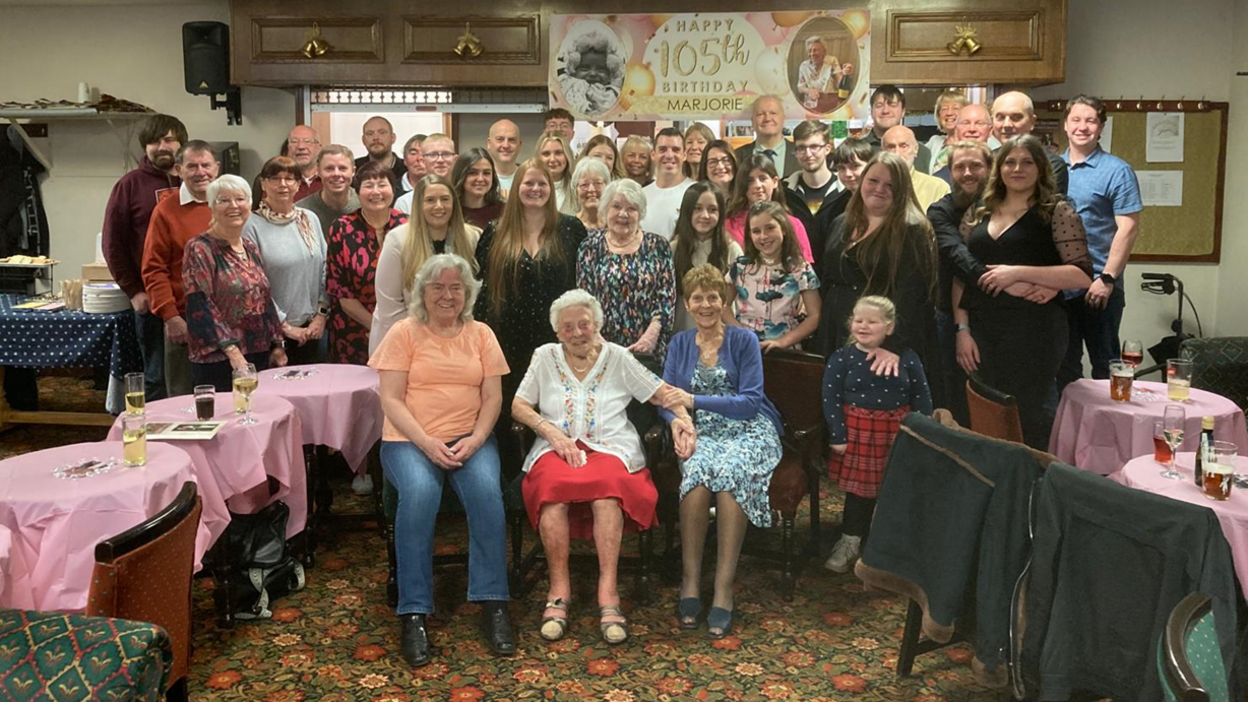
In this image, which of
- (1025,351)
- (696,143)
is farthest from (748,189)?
(1025,351)

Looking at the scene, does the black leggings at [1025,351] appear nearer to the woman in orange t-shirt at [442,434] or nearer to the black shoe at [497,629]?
the woman in orange t-shirt at [442,434]

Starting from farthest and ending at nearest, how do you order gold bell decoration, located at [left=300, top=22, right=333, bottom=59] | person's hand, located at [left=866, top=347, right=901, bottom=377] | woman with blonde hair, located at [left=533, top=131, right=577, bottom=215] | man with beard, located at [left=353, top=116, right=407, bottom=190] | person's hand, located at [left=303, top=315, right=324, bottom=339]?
gold bell decoration, located at [left=300, top=22, right=333, bottom=59]
man with beard, located at [left=353, top=116, right=407, bottom=190]
woman with blonde hair, located at [left=533, top=131, right=577, bottom=215]
person's hand, located at [left=303, top=315, right=324, bottom=339]
person's hand, located at [left=866, top=347, right=901, bottom=377]

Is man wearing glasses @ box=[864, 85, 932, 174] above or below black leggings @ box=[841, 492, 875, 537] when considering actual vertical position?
above

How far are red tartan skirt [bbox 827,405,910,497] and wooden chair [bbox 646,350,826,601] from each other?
0.11 meters

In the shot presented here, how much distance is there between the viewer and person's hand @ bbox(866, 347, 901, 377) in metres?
3.57

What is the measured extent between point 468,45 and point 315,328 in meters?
2.60

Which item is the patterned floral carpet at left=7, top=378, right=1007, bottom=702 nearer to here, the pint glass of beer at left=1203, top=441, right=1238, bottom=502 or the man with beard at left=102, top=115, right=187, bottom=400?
the pint glass of beer at left=1203, top=441, right=1238, bottom=502

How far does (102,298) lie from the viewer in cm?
516

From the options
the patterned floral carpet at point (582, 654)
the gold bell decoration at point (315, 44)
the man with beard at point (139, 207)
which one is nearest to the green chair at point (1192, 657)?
the patterned floral carpet at point (582, 654)

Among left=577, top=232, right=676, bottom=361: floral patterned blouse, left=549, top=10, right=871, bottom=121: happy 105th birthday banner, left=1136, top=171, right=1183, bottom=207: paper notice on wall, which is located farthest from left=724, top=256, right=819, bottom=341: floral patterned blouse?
left=1136, top=171, right=1183, bottom=207: paper notice on wall

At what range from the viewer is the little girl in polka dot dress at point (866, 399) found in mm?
3578

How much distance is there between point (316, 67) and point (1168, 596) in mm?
5678

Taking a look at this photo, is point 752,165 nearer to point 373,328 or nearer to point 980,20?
point 373,328

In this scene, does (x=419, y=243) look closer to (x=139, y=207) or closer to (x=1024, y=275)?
(x=139, y=207)
